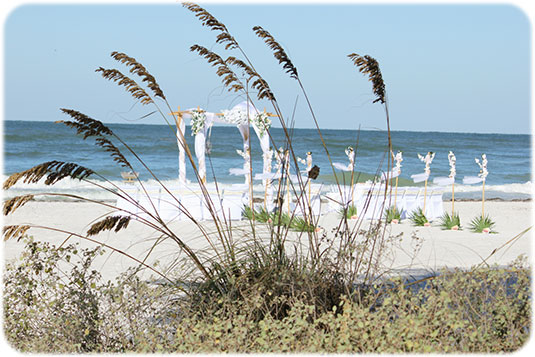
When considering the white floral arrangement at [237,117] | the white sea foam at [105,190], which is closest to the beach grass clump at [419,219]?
the white floral arrangement at [237,117]

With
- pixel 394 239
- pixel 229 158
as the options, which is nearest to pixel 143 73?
pixel 394 239

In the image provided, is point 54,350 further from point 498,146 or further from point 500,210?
point 498,146

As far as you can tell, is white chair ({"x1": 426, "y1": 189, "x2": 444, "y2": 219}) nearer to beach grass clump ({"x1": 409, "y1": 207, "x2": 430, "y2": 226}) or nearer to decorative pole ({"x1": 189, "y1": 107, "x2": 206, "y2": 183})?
beach grass clump ({"x1": 409, "y1": 207, "x2": 430, "y2": 226})

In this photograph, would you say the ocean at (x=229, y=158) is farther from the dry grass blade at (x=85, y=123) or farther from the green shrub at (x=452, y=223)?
the dry grass blade at (x=85, y=123)

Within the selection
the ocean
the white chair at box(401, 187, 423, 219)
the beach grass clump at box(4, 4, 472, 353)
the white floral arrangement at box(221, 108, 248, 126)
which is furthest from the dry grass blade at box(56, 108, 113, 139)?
the ocean

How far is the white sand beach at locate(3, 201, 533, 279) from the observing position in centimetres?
652

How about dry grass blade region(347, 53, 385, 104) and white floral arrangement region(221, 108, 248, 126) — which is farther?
white floral arrangement region(221, 108, 248, 126)

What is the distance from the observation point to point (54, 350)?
3367mm

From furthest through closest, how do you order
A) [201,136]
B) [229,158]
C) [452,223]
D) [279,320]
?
[229,158] → [201,136] → [452,223] → [279,320]

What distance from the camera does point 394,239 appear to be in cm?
518

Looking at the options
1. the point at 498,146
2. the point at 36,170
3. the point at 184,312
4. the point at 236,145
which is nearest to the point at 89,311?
the point at 184,312

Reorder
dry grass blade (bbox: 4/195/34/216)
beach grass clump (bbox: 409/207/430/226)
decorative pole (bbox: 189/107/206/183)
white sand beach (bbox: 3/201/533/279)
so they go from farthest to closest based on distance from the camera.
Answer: decorative pole (bbox: 189/107/206/183), beach grass clump (bbox: 409/207/430/226), white sand beach (bbox: 3/201/533/279), dry grass blade (bbox: 4/195/34/216)

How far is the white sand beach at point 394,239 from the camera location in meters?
6.52

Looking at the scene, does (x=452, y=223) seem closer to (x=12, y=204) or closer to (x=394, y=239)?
(x=394, y=239)
